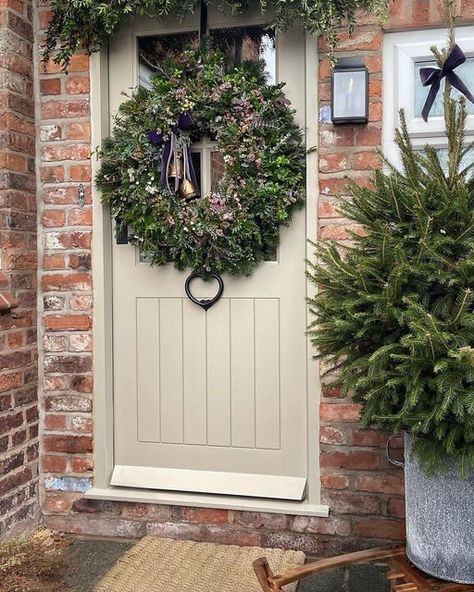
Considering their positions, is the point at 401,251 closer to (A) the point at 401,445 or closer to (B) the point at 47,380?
(A) the point at 401,445

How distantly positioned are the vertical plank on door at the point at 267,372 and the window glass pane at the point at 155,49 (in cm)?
114

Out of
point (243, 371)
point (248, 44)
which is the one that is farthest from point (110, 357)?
A: point (248, 44)

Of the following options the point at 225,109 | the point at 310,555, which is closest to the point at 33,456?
the point at 310,555

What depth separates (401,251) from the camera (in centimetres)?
189

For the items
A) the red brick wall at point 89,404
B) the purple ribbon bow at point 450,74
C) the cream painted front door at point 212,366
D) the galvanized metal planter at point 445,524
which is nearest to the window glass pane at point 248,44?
the cream painted front door at point 212,366

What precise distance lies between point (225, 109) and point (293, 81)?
1.08 feet

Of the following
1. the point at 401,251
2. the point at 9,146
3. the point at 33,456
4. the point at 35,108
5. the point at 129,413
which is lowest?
the point at 33,456

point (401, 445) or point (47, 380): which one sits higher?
point (47, 380)

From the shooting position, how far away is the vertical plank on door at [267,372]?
2812 millimetres

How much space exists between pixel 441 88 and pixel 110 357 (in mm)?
1810

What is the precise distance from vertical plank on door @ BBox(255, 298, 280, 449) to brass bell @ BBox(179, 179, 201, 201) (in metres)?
0.53

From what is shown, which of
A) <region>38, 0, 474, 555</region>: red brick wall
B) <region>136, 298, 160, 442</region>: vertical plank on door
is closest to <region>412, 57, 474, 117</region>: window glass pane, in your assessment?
<region>38, 0, 474, 555</region>: red brick wall

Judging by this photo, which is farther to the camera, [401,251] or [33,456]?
[33,456]

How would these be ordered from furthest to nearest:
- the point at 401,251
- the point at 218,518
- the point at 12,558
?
the point at 218,518 < the point at 12,558 < the point at 401,251
